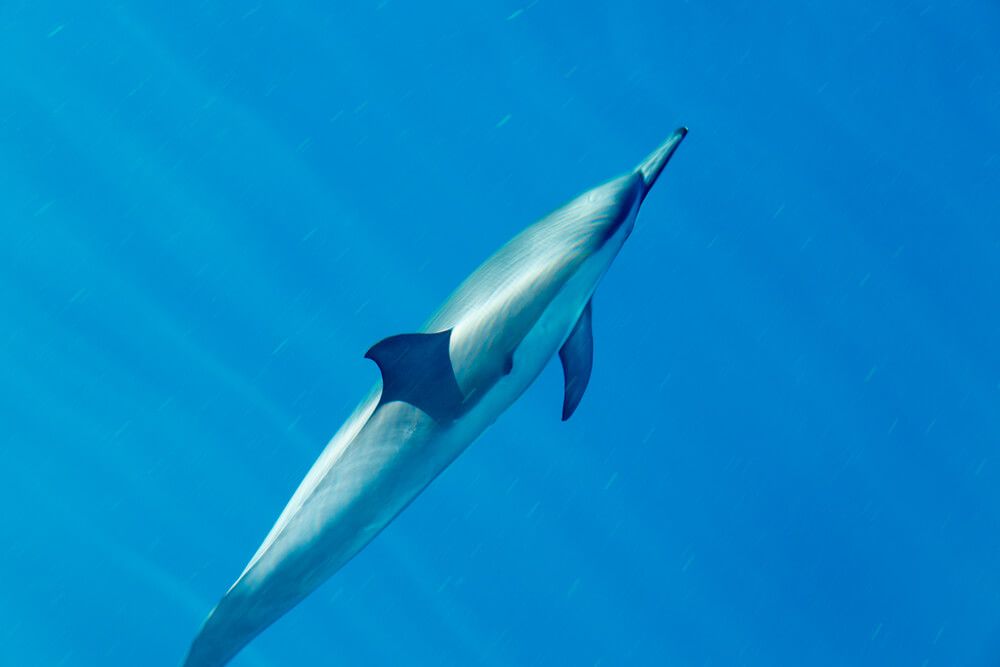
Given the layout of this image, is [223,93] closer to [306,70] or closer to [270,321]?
[306,70]

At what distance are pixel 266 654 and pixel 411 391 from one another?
12.3ft

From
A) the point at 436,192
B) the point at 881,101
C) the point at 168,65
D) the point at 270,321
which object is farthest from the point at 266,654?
the point at 881,101

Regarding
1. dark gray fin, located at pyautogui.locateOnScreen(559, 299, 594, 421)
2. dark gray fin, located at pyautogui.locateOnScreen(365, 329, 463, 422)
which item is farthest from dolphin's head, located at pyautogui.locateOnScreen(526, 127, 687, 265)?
dark gray fin, located at pyautogui.locateOnScreen(365, 329, 463, 422)

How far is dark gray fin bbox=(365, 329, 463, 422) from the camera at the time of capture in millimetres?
2307

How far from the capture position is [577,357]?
9.68 feet

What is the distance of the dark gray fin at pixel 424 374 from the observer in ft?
7.57

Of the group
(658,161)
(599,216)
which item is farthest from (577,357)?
(658,161)

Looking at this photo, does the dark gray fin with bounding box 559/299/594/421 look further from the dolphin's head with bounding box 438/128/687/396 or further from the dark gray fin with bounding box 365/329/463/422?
the dark gray fin with bounding box 365/329/463/422

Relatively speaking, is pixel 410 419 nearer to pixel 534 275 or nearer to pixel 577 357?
pixel 534 275

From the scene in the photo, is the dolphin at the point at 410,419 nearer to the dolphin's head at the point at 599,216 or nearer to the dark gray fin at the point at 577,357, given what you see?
the dolphin's head at the point at 599,216

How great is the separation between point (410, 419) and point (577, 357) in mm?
862

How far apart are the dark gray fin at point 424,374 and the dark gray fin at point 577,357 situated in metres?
0.62

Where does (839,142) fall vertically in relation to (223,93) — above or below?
below

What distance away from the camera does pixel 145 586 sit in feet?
17.1
